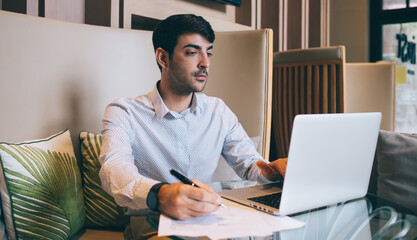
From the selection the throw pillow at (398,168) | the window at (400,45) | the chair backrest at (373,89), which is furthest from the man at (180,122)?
the window at (400,45)

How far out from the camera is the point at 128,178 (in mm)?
942

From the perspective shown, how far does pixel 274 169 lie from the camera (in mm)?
1083

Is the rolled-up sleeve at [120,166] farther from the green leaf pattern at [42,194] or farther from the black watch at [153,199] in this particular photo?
the green leaf pattern at [42,194]

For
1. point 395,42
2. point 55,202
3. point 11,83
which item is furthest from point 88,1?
point 395,42

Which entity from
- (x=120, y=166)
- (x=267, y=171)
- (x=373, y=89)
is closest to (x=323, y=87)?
(x=373, y=89)

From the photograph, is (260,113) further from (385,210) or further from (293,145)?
(293,145)

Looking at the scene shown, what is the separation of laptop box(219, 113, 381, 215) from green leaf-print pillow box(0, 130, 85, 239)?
0.50m

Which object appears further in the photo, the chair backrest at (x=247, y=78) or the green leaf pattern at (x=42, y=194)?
the chair backrest at (x=247, y=78)

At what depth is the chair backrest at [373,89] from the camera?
2.71 m

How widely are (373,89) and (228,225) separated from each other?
235 centimetres

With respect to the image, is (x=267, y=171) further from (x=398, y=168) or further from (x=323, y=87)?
(x=323, y=87)

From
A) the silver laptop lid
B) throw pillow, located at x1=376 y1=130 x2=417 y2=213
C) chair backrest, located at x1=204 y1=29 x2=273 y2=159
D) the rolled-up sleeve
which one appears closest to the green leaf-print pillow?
the rolled-up sleeve

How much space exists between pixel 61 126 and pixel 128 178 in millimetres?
569

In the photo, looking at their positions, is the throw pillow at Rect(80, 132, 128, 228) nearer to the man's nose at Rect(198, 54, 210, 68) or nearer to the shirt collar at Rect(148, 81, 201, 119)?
the shirt collar at Rect(148, 81, 201, 119)
